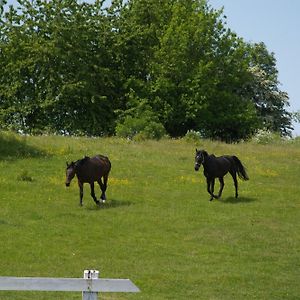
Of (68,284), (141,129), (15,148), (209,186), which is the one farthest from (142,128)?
(68,284)

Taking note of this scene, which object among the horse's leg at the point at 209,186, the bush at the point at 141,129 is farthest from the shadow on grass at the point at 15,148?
the horse's leg at the point at 209,186

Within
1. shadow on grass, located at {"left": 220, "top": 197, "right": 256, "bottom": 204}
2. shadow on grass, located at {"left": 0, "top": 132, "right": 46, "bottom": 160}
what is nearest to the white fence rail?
shadow on grass, located at {"left": 220, "top": 197, "right": 256, "bottom": 204}

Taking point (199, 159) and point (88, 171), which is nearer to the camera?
point (88, 171)

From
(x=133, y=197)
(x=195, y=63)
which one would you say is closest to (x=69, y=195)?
(x=133, y=197)

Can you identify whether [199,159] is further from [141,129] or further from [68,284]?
[141,129]

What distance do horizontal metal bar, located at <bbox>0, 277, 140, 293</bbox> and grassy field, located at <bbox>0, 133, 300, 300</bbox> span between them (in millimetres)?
6385

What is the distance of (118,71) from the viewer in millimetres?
61000

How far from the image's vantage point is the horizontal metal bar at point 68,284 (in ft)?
19.4

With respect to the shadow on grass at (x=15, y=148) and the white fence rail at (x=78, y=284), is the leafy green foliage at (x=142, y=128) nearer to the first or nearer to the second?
the shadow on grass at (x=15, y=148)

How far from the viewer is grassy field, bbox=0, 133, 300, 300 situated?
45.5ft

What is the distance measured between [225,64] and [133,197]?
135 feet

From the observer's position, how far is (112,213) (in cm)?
2134

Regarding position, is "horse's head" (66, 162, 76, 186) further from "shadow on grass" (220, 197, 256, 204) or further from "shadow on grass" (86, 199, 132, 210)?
"shadow on grass" (220, 197, 256, 204)

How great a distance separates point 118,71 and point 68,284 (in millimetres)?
55674
